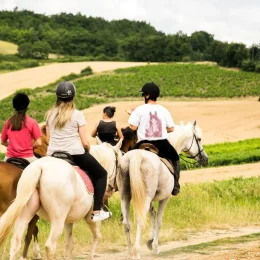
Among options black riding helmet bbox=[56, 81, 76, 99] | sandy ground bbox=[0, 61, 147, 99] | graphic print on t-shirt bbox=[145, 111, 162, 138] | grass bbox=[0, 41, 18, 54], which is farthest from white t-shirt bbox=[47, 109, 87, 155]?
grass bbox=[0, 41, 18, 54]

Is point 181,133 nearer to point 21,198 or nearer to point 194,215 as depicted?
point 194,215

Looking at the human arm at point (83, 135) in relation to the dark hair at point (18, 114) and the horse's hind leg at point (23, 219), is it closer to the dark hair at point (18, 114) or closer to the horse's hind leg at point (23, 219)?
the horse's hind leg at point (23, 219)

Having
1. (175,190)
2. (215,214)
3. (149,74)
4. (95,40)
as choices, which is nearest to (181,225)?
(215,214)

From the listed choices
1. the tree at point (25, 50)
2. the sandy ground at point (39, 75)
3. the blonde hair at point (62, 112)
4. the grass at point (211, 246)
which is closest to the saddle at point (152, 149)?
the grass at point (211, 246)

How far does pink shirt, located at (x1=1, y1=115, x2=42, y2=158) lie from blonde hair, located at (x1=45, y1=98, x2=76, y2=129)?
1065mm

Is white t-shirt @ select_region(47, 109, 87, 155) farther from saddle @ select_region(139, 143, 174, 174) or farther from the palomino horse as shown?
saddle @ select_region(139, 143, 174, 174)

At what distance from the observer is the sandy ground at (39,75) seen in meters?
98.4

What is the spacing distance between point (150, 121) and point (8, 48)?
13683cm

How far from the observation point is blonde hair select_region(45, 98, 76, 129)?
29.5ft

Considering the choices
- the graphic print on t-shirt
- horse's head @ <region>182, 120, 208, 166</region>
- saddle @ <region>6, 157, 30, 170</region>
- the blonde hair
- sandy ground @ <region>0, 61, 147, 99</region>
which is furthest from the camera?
sandy ground @ <region>0, 61, 147, 99</region>

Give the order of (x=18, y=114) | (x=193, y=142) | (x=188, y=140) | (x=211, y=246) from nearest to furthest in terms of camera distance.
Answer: (x=18, y=114)
(x=211, y=246)
(x=188, y=140)
(x=193, y=142)

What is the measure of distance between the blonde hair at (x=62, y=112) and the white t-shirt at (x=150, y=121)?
6.54 ft

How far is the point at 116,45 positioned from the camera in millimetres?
148875

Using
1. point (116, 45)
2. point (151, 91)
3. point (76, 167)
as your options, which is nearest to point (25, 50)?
point (116, 45)
